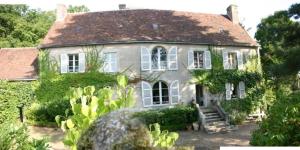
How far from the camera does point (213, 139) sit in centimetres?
1809

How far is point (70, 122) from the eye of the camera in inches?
206

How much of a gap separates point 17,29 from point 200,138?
1066 inches

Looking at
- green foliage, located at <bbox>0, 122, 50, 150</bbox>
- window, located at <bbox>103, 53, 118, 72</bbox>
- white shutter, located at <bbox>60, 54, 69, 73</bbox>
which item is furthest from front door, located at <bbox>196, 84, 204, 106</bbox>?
green foliage, located at <bbox>0, 122, 50, 150</bbox>

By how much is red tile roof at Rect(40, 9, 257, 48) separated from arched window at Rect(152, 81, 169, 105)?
3026mm

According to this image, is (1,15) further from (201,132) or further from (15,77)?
(201,132)

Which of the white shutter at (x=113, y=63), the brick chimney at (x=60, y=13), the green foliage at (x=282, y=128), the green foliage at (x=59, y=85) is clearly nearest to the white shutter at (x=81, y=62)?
the green foliage at (x=59, y=85)

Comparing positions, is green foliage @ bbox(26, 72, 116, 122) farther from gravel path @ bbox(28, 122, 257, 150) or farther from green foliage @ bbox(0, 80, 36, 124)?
gravel path @ bbox(28, 122, 257, 150)

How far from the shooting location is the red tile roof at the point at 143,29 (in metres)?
23.5

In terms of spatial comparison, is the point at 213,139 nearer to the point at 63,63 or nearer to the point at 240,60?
the point at 240,60

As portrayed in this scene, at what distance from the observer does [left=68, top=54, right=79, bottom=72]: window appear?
76.5 feet

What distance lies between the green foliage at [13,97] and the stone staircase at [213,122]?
443 inches

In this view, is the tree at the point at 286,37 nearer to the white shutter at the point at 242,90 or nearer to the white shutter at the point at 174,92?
the white shutter at the point at 174,92

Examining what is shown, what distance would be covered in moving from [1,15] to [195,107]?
2556 centimetres

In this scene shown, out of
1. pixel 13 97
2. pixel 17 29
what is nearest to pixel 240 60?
pixel 13 97
